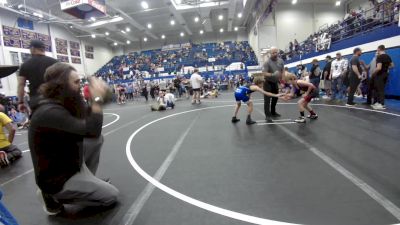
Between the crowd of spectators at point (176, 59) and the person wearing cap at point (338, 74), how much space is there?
16.9 metres

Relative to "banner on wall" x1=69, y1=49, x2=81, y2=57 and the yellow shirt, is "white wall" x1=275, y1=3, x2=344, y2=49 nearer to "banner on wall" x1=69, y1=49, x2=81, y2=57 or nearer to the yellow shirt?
"banner on wall" x1=69, y1=49, x2=81, y2=57

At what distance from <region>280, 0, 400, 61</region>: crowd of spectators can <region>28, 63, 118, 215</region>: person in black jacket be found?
10.7 metres

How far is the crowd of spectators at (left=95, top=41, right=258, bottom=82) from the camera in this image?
3039 cm

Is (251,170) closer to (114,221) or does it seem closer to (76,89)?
(114,221)

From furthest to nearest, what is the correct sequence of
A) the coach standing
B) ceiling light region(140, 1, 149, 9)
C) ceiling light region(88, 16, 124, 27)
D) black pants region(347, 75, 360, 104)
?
1. ceiling light region(88, 16, 124, 27)
2. ceiling light region(140, 1, 149, 9)
3. black pants region(347, 75, 360, 104)
4. the coach standing

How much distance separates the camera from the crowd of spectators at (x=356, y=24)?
9.99 meters

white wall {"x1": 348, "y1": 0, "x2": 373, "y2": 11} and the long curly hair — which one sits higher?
white wall {"x1": 348, "y1": 0, "x2": 373, "y2": 11}

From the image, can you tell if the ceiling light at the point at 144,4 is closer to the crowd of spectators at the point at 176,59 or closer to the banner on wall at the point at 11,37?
the crowd of spectators at the point at 176,59

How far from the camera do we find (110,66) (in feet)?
118

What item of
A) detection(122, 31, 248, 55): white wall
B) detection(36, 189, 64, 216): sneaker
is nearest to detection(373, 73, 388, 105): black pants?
detection(36, 189, 64, 216): sneaker

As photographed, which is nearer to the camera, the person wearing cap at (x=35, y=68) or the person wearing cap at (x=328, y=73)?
the person wearing cap at (x=35, y=68)

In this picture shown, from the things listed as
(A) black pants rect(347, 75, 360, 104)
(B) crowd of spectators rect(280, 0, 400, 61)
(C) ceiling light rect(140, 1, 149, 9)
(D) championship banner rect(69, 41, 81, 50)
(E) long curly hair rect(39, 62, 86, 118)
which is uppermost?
(C) ceiling light rect(140, 1, 149, 9)

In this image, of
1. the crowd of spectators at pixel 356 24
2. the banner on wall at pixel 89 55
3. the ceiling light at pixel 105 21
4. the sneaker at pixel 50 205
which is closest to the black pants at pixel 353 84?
the crowd of spectators at pixel 356 24

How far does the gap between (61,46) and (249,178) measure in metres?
28.9
